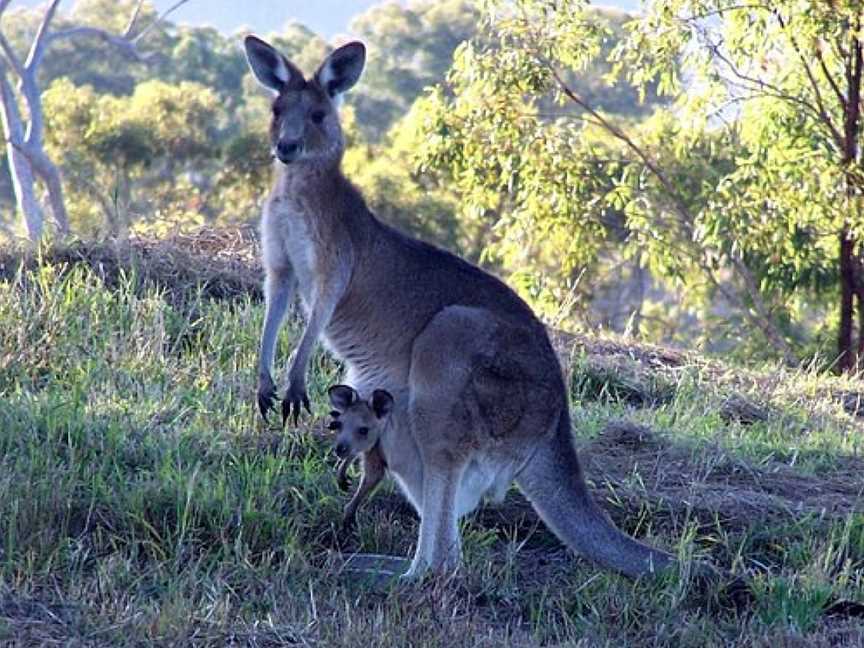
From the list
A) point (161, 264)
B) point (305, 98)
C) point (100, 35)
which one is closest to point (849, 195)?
point (161, 264)

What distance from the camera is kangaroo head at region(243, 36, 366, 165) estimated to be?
6.21 metres

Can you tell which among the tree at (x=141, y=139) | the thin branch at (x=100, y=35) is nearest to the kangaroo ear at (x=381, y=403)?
the thin branch at (x=100, y=35)

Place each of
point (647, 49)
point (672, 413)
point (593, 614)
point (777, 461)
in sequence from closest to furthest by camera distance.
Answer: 1. point (593, 614)
2. point (777, 461)
3. point (672, 413)
4. point (647, 49)

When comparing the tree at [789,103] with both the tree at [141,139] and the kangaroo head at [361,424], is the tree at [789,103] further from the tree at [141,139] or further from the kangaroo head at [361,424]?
the tree at [141,139]

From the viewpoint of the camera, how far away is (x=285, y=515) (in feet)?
19.8

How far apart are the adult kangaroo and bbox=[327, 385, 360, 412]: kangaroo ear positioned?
6.1 inches

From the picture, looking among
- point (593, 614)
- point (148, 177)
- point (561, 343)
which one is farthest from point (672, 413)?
point (148, 177)

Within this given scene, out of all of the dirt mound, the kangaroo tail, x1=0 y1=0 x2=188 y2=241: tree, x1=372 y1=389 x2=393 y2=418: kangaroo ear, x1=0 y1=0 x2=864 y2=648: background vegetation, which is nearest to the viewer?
x1=0 y1=0 x2=864 y2=648: background vegetation

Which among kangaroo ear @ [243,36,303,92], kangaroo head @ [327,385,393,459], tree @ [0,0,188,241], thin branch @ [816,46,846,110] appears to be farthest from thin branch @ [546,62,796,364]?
kangaroo head @ [327,385,393,459]

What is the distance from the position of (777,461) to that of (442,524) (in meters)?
2.34

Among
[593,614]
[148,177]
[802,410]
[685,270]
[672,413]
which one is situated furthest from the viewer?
[148,177]

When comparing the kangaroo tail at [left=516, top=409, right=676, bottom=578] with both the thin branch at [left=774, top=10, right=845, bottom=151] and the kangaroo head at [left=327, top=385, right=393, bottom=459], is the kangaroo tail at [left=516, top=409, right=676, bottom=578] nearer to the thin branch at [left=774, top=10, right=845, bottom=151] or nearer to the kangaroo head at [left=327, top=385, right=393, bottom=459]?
the kangaroo head at [left=327, top=385, right=393, bottom=459]

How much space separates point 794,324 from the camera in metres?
19.8

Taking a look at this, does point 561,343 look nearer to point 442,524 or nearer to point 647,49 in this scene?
point 442,524
